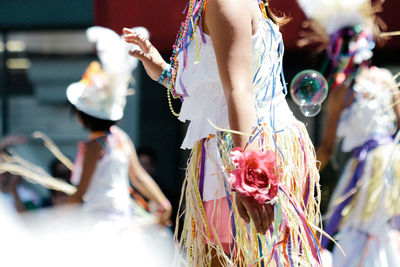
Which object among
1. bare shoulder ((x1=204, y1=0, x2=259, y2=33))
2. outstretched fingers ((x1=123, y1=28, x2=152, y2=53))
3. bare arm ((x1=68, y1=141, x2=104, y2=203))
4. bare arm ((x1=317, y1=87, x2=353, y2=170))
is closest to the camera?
bare shoulder ((x1=204, y1=0, x2=259, y2=33))

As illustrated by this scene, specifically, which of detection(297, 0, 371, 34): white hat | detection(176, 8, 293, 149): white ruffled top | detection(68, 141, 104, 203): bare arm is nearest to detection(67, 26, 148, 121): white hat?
detection(68, 141, 104, 203): bare arm

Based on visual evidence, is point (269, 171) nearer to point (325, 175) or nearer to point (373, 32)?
point (373, 32)

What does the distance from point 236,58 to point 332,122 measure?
279cm

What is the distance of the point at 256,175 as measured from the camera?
1.82 m

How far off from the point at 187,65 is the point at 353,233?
2.52 meters

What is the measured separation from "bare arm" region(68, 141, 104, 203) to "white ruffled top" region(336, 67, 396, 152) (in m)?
1.68

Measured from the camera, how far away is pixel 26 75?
24.3 ft

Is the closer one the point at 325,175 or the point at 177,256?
the point at 177,256

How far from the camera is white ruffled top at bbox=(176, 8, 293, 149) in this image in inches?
83.8

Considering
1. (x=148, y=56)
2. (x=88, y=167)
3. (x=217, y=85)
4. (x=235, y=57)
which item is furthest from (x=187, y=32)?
(x=88, y=167)

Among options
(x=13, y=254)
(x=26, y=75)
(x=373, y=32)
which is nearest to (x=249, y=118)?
(x=13, y=254)

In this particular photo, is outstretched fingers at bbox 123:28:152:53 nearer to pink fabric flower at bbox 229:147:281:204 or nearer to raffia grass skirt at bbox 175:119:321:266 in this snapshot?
raffia grass skirt at bbox 175:119:321:266

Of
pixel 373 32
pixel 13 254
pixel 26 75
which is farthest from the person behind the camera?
pixel 26 75

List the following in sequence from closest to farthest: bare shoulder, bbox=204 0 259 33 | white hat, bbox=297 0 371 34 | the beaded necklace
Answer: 1. bare shoulder, bbox=204 0 259 33
2. the beaded necklace
3. white hat, bbox=297 0 371 34
